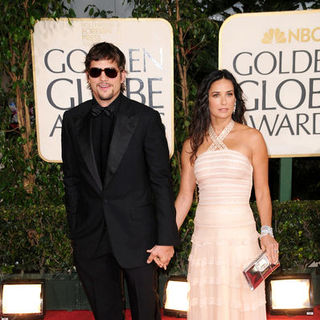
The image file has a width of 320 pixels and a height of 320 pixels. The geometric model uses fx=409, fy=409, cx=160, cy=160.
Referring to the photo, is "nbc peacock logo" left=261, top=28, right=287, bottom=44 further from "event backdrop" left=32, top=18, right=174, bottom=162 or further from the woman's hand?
the woman's hand

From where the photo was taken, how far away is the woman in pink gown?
2.35m

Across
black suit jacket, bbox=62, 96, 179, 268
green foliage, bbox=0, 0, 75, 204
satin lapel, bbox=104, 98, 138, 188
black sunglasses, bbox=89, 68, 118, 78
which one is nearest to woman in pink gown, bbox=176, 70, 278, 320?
black suit jacket, bbox=62, 96, 179, 268

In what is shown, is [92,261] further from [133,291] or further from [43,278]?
[43,278]

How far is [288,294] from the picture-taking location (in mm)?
3367

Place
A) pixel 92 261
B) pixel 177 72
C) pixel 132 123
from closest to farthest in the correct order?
pixel 132 123 → pixel 92 261 → pixel 177 72

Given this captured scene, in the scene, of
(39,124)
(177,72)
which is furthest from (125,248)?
(177,72)

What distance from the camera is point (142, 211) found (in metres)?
2.27

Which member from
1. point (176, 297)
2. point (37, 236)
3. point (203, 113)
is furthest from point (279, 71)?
point (37, 236)

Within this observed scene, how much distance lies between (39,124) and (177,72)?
1425mm

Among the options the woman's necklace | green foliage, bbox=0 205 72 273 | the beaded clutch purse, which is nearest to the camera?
the beaded clutch purse

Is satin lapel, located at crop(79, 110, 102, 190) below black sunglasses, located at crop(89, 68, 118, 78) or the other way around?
below

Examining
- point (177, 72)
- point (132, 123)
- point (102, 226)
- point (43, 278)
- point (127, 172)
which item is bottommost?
point (43, 278)

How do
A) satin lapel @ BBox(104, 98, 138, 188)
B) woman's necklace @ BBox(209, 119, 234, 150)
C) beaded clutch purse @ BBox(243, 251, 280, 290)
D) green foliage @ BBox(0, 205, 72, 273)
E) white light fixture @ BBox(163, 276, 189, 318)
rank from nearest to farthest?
satin lapel @ BBox(104, 98, 138, 188) < beaded clutch purse @ BBox(243, 251, 280, 290) < woman's necklace @ BBox(209, 119, 234, 150) < white light fixture @ BBox(163, 276, 189, 318) < green foliage @ BBox(0, 205, 72, 273)

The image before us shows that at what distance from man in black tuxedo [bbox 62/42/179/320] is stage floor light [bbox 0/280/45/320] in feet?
4.23
